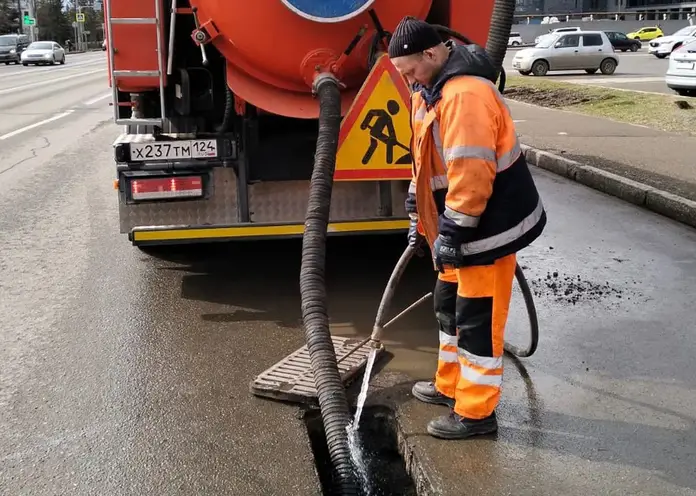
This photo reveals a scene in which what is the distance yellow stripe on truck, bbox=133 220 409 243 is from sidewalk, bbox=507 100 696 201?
4.06 meters

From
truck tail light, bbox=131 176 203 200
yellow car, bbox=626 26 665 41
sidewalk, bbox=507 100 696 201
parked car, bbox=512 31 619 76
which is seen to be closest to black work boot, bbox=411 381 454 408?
truck tail light, bbox=131 176 203 200

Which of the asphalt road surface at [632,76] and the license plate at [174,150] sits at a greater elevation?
the license plate at [174,150]

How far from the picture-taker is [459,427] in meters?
3.31

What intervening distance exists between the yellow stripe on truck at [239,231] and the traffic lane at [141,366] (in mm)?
500

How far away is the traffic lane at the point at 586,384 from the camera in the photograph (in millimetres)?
3035

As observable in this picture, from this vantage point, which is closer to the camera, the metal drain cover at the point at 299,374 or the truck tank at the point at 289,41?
the metal drain cover at the point at 299,374

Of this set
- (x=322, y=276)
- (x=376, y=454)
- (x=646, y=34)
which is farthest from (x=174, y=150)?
(x=646, y=34)

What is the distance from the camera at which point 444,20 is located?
4.59 meters

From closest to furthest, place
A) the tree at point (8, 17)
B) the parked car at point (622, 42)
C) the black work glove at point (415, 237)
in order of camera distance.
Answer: the black work glove at point (415, 237) → the parked car at point (622, 42) → the tree at point (8, 17)

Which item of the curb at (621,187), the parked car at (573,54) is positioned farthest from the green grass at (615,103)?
the parked car at (573,54)

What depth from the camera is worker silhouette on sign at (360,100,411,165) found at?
4172 millimetres

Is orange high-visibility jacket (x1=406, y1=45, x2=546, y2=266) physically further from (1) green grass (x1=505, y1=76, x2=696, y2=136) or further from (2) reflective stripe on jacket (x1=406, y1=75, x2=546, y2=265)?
(1) green grass (x1=505, y1=76, x2=696, y2=136)

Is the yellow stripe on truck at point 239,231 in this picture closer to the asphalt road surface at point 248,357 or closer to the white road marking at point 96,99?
the asphalt road surface at point 248,357

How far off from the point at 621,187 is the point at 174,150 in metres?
5.20
